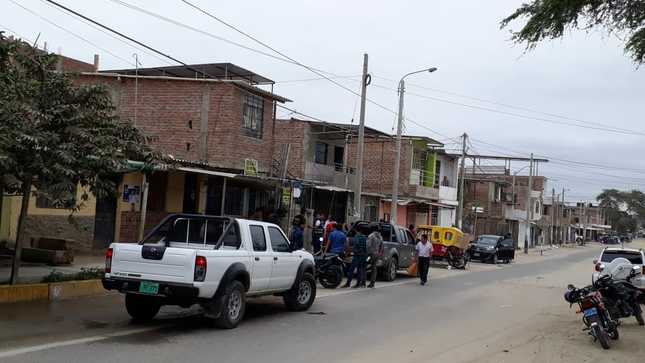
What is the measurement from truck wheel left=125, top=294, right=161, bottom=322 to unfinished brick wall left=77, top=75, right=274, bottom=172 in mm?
13584

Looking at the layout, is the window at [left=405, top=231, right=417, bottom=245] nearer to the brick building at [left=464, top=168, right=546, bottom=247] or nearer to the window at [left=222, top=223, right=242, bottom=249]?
the window at [left=222, top=223, right=242, bottom=249]

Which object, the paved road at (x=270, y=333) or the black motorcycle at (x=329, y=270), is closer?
the paved road at (x=270, y=333)

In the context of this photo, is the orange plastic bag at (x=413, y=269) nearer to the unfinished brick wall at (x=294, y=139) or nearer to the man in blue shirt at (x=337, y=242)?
the man in blue shirt at (x=337, y=242)

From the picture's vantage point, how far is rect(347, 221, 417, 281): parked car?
20.6 meters

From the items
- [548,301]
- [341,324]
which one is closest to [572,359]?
[341,324]

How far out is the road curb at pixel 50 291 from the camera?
11.2 metres

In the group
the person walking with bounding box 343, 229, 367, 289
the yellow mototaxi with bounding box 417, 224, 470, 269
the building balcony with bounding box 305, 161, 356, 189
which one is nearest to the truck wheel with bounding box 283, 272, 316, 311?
the person walking with bounding box 343, 229, 367, 289

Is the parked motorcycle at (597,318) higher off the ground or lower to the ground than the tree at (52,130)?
lower

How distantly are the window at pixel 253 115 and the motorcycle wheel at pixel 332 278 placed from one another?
10182 mm

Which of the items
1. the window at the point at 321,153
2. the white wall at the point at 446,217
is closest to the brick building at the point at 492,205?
the white wall at the point at 446,217

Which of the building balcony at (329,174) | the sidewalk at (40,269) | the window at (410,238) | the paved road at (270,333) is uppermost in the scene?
the building balcony at (329,174)

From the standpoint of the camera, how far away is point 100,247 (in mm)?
19656

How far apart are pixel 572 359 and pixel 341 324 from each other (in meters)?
3.87

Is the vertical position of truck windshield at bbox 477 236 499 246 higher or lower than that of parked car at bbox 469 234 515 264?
higher
